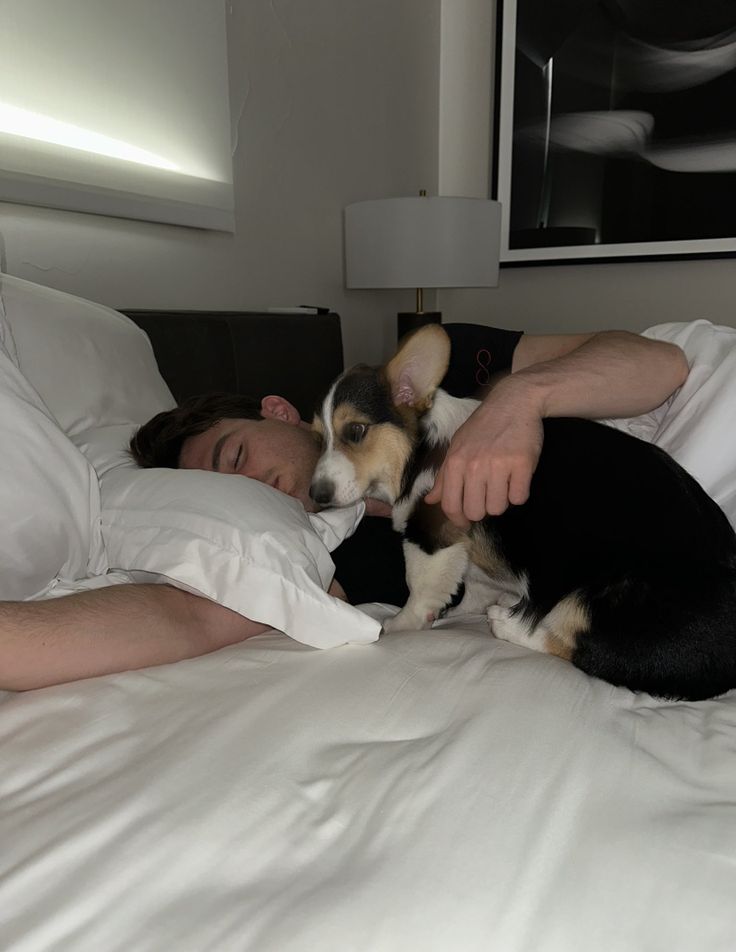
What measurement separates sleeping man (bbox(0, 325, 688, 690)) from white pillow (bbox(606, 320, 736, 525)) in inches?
1.9

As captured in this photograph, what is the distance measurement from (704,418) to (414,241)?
1.95 m

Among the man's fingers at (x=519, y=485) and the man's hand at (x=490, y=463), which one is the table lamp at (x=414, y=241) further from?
the man's fingers at (x=519, y=485)

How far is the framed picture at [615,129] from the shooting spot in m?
3.49

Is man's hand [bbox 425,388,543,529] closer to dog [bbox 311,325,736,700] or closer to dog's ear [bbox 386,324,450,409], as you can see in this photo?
dog [bbox 311,325,736,700]

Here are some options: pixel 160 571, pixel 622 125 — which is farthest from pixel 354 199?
pixel 160 571

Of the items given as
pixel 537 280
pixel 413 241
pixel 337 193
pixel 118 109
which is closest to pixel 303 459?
pixel 118 109

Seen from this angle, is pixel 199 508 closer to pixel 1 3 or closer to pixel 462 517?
pixel 462 517

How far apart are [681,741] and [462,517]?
0.59 metres

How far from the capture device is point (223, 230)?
2.67m

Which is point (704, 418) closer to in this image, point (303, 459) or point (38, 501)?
point (303, 459)

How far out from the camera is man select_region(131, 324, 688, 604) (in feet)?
4.45

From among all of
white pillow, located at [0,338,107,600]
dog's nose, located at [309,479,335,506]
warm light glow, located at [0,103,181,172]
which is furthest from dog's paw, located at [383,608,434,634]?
warm light glow, located at [0,103,181,172]

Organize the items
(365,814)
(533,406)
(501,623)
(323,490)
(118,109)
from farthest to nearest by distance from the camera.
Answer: (118,109)
(323,490)
(533,406)
(501,623)
(365,814)

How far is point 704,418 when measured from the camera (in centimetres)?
151
